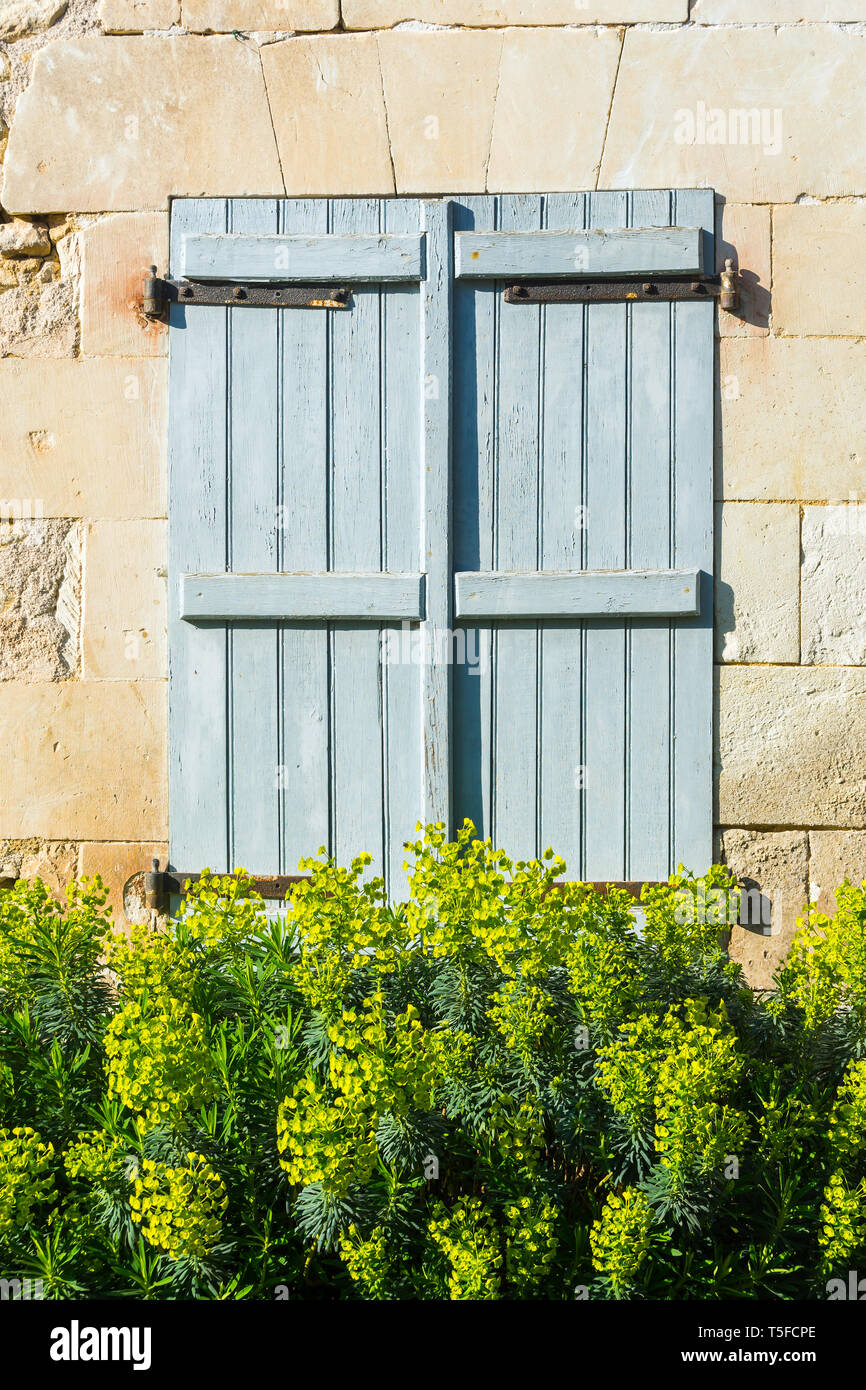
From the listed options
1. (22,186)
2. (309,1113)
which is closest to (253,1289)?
(309,1113)

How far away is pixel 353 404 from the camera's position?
3178 millimetres

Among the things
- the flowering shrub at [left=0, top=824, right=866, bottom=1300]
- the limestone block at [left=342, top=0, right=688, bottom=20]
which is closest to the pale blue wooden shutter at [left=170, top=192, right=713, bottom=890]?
the limestone block at [left=342, top=0, right=688, bottom=20]

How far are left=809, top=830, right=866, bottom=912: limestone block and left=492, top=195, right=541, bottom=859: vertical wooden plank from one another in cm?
85

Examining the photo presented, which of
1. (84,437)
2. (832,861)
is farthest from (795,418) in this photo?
(84,437)

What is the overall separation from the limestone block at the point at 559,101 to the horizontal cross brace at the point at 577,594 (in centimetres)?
119

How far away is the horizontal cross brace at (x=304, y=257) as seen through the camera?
313 cm

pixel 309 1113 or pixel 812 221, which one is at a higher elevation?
pixel 812 221

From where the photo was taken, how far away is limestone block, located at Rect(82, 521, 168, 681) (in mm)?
3230

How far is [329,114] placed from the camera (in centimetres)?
317

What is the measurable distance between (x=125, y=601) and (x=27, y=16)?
6.06 ft

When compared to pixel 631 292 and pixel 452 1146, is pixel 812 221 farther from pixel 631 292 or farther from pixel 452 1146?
pixel 452 1146

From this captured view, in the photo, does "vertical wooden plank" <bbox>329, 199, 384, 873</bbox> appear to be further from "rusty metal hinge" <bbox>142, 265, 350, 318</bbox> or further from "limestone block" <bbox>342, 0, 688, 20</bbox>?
"limestone block" <bbox>342, 0, 688, 20</bbox>

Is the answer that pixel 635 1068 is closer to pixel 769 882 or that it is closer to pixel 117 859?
pixel 769 882

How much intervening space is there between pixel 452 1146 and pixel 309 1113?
0.39 meters
